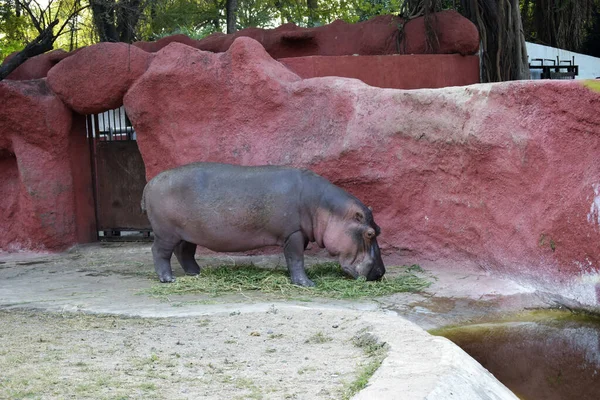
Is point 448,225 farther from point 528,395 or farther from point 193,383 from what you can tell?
point 193,383

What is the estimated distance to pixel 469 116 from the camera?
26.4ft

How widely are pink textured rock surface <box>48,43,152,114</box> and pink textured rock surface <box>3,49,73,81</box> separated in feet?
3.33

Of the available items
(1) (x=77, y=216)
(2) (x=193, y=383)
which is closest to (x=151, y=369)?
(2) (x=193, y=383)

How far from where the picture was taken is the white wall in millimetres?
18125

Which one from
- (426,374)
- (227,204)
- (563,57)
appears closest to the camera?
(426,374)

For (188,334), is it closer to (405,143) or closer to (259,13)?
(405,143)

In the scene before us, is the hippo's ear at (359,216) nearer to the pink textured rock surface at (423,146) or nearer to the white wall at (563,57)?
the pink textured rock surface at (423,146)

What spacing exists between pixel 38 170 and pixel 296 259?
4.37 meters

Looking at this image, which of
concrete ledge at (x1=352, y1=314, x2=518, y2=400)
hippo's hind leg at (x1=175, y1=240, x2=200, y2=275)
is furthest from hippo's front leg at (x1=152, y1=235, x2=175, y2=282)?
concrete ledge at (x1=352, y1=314, x2=518, y2=400)

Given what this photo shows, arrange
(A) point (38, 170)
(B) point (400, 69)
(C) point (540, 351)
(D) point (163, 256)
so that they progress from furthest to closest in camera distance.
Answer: (A) point (38, 170) → (B) point (400, 69) → (D) point (163, 256) → (C) point (540, 351)

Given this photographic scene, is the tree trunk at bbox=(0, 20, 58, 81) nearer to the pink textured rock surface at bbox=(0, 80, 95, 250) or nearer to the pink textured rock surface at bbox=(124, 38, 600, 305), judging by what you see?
the pink textured rock surface at bbox=(0, 80, 95, 250)

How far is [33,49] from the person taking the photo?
10.0 metres

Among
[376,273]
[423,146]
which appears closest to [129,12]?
[423,146]

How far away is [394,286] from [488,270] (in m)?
0.96
